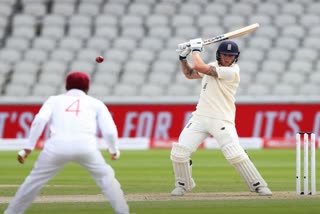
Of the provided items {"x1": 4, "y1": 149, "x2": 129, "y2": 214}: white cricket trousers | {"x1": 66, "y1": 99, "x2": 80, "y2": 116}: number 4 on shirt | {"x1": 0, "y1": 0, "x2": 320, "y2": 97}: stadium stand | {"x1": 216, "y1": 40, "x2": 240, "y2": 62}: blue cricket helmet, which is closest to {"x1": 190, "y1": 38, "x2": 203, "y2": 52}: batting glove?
{"x1": 216, "y1": 40, "x2": 240, "y2": 62}: blue cricket helmet

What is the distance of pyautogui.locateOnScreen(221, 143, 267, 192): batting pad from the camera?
11953 millimetres

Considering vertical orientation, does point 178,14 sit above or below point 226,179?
above

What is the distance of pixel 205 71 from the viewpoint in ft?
39.2

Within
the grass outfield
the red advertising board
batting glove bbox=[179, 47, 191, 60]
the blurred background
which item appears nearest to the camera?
the grass outfield

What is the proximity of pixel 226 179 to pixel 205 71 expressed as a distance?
11.6 ft

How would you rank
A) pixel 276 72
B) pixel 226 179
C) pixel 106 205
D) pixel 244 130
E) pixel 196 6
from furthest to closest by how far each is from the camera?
1. pixel 196 6
2. pixel 276 72
3. pixel 244 130
4. pixel 226 179
5. pixel 106 205

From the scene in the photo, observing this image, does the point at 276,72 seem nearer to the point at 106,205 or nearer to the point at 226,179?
the point at 226,179

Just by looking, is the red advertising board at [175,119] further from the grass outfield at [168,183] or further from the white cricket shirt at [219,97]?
the white cricket shirt at [219,97]

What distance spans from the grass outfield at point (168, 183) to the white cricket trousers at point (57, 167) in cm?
101

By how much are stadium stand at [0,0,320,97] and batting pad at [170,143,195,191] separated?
11.6 metres

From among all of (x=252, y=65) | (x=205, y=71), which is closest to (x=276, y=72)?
(x=252, y=65)

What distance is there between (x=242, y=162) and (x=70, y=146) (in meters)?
3.15

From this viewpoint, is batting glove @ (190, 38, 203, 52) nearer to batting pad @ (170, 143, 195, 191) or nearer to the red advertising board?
batting pad @ (170, 143, 195, 191)

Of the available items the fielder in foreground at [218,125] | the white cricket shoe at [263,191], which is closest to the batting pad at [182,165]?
the fielder in foreground at [218,125]
